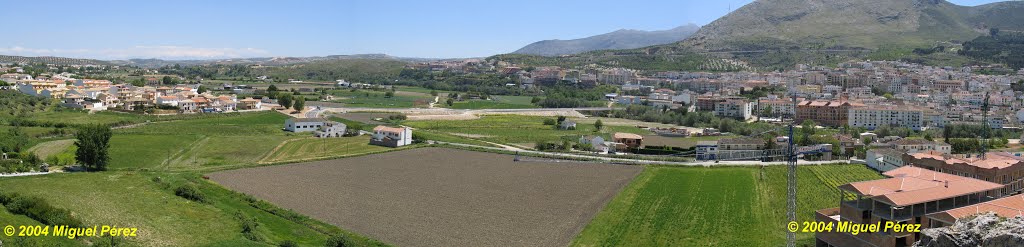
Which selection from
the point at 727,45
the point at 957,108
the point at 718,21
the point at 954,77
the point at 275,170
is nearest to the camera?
the point at 275,170

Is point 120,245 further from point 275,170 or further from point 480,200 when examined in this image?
point 275,170

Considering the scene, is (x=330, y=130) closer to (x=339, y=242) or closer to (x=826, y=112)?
(x=339, y=242)

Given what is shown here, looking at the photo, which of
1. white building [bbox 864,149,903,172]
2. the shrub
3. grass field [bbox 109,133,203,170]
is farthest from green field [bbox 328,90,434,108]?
the shrub

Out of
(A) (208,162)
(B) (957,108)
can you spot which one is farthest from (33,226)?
(B) (957,108)

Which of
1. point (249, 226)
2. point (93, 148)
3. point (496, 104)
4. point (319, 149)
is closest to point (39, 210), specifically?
point (249, 226)

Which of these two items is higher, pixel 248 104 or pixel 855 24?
pixel 855 24

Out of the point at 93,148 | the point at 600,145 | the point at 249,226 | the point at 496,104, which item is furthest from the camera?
the point at 496,104

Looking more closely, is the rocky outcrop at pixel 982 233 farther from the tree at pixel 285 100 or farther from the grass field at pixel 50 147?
the tree at pixel 285 100
